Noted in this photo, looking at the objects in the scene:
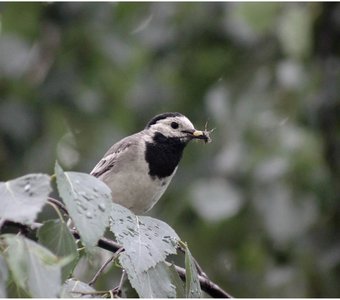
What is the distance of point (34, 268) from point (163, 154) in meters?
2.55

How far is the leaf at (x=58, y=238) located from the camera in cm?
238

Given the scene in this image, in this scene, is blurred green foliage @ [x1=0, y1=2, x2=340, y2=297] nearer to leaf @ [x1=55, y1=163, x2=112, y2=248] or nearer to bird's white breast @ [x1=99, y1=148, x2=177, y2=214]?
bird's white breast @ [x1=99, y1=148, x2=177, y2=214]

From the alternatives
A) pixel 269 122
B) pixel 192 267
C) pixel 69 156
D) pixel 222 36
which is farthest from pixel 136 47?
pixel 192 267

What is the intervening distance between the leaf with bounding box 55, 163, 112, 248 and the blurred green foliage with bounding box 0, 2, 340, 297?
1931 millimetres

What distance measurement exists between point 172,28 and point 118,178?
2.82 m

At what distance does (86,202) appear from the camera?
239cm

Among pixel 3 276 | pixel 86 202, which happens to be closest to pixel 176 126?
pixel 86 202

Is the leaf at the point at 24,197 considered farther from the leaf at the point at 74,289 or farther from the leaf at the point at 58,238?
the leaf at the point at 74,289

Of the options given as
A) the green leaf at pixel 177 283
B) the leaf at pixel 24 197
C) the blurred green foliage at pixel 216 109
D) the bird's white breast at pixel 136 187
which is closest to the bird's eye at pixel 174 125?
the bird's white breast at pixel 136 187

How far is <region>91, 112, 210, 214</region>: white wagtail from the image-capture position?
452cm

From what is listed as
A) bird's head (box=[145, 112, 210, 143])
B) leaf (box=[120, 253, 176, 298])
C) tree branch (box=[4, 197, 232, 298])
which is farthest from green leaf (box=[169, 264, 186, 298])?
bird's head (box=[145, 112, 210, 143])

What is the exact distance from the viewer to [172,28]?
721cm

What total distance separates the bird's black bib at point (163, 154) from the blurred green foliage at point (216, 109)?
0.61m

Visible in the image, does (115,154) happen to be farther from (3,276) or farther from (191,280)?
(3,276)
